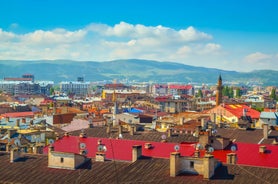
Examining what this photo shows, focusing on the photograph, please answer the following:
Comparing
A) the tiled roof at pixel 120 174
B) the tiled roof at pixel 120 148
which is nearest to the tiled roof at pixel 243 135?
the tiled roof at pixel 120 148

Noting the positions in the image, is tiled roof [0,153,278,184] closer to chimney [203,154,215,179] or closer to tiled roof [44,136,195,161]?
chimney [203,154,215,179]

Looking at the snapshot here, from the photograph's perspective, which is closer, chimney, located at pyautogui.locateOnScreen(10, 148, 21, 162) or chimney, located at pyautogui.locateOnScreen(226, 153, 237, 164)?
chimney, located at pyautogui.locateOnScreen(10, 148, 21, 162)

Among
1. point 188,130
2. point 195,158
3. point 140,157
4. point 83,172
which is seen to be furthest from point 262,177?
point 188,130

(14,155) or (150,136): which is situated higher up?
(14,155)

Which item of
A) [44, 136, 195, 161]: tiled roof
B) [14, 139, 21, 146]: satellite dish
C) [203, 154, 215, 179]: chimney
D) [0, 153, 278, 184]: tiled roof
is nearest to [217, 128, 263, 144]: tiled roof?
[44, 136, 195, 161]: tiled roof

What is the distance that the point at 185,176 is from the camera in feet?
115

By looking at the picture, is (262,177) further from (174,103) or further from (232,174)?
(174,103)

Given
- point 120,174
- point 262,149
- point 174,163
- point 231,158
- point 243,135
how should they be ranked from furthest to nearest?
point 243,135 < point 262,149 < point 231,158 < point 120,174 < point 174,163

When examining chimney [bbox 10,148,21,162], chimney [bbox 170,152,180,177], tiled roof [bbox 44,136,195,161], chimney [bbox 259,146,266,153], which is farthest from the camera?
tiled roof [bbox 44,136,195,161]

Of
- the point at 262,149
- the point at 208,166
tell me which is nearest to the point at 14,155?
the point at 208,166

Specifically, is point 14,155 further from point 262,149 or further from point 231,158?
point 262,149

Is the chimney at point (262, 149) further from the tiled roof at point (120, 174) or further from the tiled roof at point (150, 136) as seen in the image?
the tiled roof at point (150, 136)

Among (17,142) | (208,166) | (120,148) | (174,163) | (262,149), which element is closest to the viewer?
(208,166)

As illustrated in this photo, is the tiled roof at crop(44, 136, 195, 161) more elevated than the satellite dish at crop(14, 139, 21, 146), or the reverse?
the tiled roof at crop(44, 136, 195, 161)
